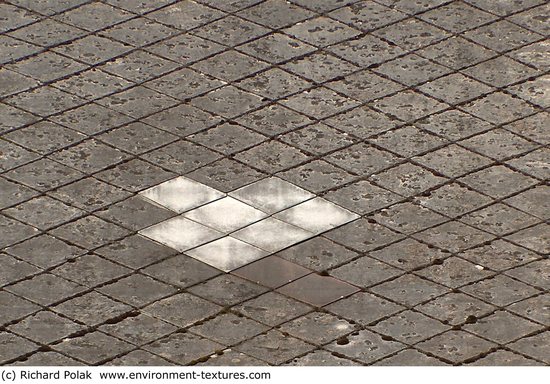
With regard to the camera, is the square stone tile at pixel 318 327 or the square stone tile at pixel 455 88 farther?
the square stone tile at pixel 455 88

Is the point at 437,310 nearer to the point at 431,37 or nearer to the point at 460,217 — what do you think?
the point at 460,217

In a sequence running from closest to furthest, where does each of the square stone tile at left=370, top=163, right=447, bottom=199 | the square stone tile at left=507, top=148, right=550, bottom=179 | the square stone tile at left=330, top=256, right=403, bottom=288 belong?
the square stone tile at left=330, top=256, right=403, bottom=288 → the square stone tile at left=370, top=163, right=447, bottom=199 → the square stone tile at left=507, top=148, right=550, bottom=179

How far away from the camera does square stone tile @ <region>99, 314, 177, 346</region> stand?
397 inches

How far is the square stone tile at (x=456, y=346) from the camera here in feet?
32.6

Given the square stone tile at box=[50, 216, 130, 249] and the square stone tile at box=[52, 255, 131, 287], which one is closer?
the square stone tile at box=[52, 255, 131, 287]

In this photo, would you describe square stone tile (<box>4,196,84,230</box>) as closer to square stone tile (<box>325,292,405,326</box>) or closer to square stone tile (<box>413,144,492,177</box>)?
square stone tile (<box>325,292,405,326</box>)

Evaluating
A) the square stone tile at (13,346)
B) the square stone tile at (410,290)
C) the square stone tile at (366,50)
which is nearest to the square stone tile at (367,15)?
the square stone tile at (366,50)

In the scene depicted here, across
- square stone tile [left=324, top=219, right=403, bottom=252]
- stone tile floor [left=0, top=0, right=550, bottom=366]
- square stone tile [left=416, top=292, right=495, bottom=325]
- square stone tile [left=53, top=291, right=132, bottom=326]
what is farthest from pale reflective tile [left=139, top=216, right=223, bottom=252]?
square stone tile [left=416, top=292, right=495, bottom=325]

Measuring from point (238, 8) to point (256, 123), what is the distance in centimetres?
148

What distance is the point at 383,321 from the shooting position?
33.4ft

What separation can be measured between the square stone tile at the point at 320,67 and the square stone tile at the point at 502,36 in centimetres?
103

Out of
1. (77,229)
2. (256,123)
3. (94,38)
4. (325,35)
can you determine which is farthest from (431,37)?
(77,229)

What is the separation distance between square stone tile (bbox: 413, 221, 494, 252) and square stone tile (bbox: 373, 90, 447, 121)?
1.22m

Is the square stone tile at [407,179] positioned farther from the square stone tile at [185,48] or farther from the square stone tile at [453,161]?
the square stone tile at [185,48]
